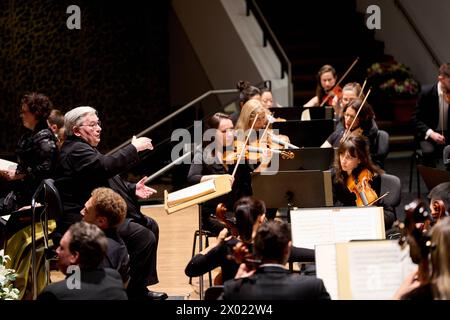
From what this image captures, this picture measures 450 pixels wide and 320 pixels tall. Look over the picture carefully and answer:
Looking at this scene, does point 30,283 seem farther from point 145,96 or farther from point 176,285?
point 145,96

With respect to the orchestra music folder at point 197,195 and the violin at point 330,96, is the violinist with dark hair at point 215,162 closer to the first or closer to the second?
the orchestra music folder at point 197,195

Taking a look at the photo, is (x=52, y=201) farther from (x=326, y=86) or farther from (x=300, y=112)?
(x=326, y=86)

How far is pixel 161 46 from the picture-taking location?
1136cm

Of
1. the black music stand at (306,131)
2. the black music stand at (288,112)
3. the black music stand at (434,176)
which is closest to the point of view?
the black music stand at (434,176)

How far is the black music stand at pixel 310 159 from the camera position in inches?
200

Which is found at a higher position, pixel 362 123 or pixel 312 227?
pixel 362 123

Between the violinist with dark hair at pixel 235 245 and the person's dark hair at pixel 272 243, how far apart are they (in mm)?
368

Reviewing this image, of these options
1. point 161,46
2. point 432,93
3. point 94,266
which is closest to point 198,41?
point 161,46

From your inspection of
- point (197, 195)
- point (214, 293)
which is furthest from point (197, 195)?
point (214, 293)

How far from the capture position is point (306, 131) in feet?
19.8

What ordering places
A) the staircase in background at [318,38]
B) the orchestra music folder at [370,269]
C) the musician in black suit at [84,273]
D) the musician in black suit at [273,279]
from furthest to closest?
the staircase in background at [318,38] < the orchestra music folder at [370,269] < the musician in black suit at [84,273] < the musician in black suit at [273,279]

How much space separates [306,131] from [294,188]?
1.66 metres

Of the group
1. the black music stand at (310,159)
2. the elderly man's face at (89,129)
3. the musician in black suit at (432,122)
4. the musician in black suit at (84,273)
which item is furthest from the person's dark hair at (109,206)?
the musician in black suit at (432,122)

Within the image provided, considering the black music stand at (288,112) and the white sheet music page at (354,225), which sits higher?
the black music stand at (288,112)
